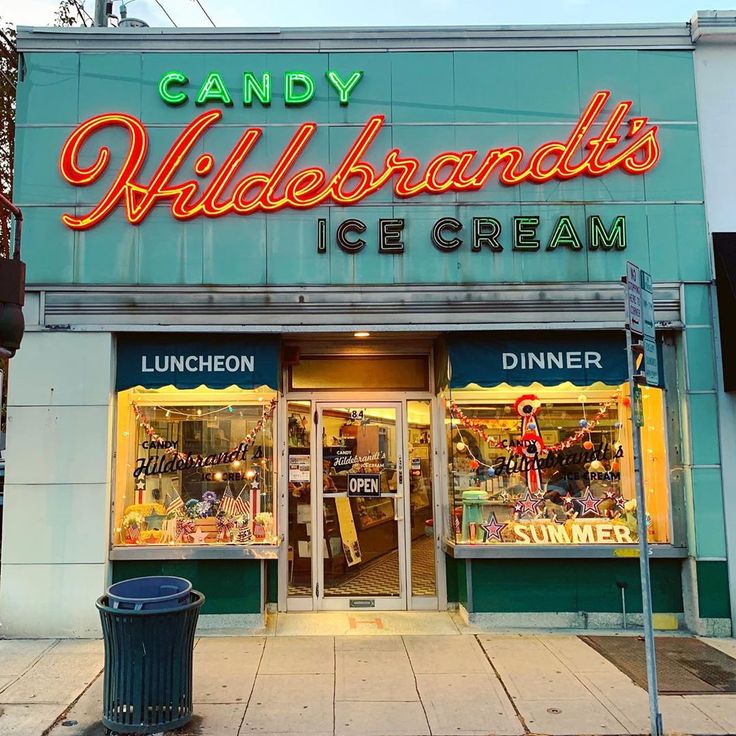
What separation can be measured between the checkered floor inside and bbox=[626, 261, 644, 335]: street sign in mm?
4348

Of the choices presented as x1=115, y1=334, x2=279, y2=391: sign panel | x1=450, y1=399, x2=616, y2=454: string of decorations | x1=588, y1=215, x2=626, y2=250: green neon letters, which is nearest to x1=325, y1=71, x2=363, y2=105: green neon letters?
x1=115, y1=334, x2=279, y2=391: sign panel

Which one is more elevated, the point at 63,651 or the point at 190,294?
the point at 190,294

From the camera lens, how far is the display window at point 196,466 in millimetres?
7535

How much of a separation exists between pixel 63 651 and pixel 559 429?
18.7 feet

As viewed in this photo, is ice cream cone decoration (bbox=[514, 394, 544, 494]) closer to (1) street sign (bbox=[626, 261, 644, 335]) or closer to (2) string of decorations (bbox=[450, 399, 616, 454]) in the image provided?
(2) string of decorations (bbox=[450, 399, 616, 454])

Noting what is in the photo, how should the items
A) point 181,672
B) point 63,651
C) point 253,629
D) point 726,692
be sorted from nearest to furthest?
1. point 181,672
2. point 726,692
3. point 63,651
4. point 253,629

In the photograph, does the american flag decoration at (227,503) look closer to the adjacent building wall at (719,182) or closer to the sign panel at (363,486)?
the sign panel at (363,486)

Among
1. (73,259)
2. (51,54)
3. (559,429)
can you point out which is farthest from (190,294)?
(559,429)

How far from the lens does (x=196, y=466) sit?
766cm

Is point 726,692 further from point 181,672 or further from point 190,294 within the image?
point 190,294

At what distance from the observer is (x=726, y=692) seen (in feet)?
18.3

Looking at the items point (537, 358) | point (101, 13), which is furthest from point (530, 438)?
point (101, 13)

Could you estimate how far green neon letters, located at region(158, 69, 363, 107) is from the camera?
7.70 metres

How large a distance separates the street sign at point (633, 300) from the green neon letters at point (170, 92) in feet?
17.7
